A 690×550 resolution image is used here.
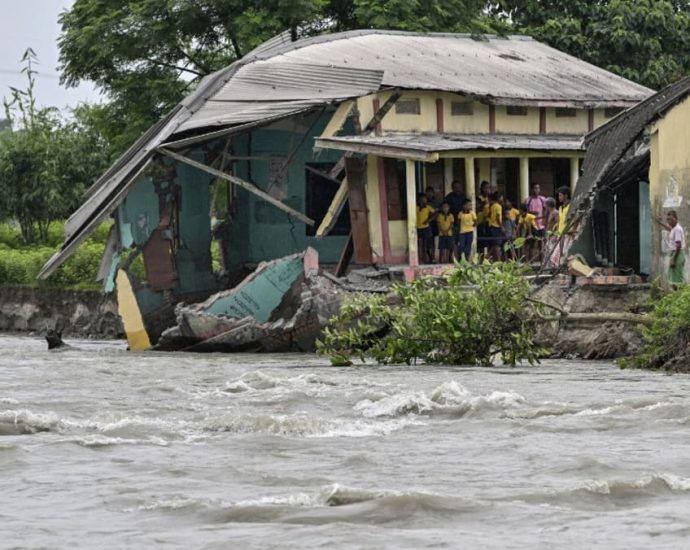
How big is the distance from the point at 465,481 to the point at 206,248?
59.6 ft

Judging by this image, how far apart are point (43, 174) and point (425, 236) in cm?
1658

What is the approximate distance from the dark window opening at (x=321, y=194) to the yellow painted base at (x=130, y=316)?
160 inches

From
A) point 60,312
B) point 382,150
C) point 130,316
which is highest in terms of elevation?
point 382,150

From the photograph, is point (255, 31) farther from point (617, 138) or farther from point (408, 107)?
point (617, 138)

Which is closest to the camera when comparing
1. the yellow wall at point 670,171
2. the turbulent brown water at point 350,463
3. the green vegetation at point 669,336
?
the turbulent brown water at point 350,463

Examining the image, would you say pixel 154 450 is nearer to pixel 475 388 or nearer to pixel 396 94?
pixel 475 388

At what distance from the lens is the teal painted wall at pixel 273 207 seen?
26859 millimetres

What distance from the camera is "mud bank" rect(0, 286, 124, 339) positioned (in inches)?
1250

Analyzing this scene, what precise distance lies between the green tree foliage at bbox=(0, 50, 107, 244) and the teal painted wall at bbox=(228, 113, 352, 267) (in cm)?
1156

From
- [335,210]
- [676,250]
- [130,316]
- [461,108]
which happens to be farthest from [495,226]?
[676,250]

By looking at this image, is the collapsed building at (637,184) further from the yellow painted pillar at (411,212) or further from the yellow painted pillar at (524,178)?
the yellow painted pillar at (411,212)

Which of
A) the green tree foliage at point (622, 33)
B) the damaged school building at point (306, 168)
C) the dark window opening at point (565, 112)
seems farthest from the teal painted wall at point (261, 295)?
the green tree foliage at point (622, 33)

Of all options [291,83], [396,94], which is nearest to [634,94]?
[396,94]

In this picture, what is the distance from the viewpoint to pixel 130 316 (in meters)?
24.1
